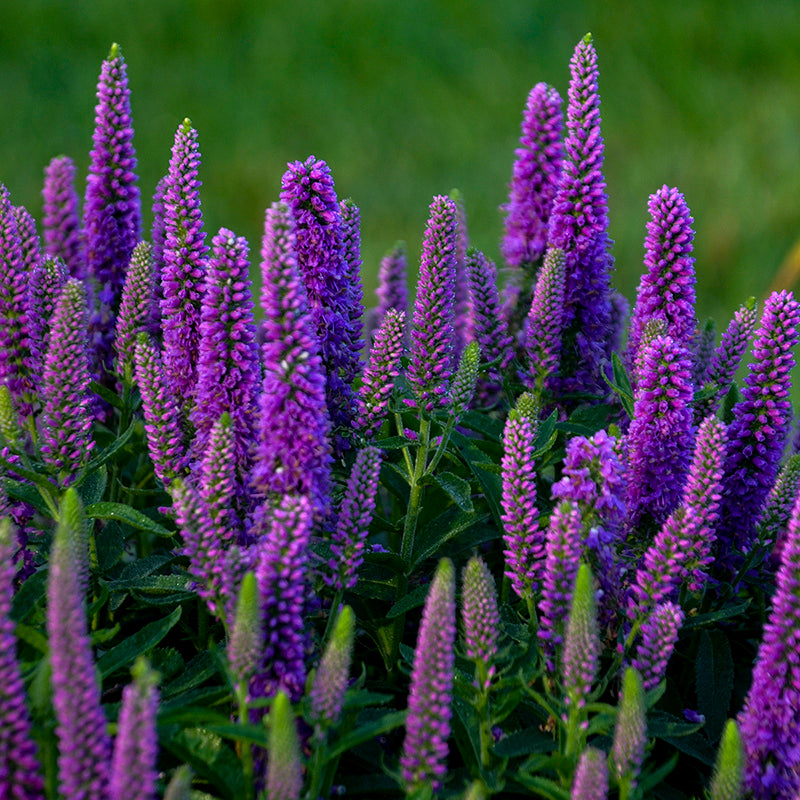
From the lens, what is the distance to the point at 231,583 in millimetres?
2775

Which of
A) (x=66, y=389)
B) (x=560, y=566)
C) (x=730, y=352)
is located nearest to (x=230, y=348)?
(x=66, y=389)

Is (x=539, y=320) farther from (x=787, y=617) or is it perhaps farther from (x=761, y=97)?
(x=761, y=97)

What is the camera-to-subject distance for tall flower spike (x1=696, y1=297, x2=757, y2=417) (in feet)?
13.0

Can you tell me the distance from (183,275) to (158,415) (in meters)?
0.46

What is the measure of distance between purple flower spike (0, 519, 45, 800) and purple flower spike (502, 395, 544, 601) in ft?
4.06

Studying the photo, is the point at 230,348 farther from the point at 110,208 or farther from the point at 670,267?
the point at 670,267

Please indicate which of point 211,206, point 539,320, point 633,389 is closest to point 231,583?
point 539,320

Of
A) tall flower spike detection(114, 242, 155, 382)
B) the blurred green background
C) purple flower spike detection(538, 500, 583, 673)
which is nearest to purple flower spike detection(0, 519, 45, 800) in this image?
purple flower spike detection(538, 500, 583, 673)

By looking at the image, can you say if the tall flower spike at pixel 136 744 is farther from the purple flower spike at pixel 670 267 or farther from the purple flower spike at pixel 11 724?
the purple flower spike at pixel 670 267

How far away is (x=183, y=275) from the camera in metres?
3.48

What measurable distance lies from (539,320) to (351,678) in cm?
131

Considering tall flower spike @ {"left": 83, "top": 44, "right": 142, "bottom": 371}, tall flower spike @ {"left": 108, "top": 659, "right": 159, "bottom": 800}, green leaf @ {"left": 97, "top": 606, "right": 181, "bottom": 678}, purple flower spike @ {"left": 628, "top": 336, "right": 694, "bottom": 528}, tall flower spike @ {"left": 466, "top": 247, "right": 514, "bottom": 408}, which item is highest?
tall flower spike @ {"left": 83, "top": 44, "right": 142, "bottom": 371}

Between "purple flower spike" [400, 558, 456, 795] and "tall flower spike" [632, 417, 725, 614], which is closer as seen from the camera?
"purple flower spike" [400, 558, 456, 795]

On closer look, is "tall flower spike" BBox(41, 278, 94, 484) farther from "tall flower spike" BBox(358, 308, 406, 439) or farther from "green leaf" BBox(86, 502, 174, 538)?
"tall flower spike" BBox(358, 308, 406, 439)
